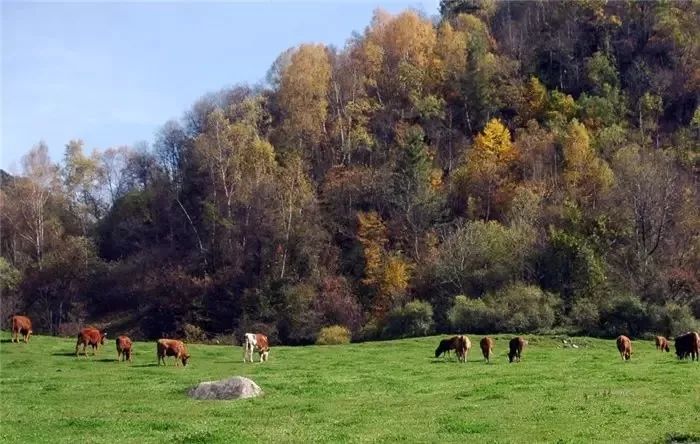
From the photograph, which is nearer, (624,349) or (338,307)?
(624,349)

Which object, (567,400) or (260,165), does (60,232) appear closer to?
(260,165)

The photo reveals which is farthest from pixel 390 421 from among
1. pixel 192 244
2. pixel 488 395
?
pixel 192 244

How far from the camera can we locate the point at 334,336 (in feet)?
212

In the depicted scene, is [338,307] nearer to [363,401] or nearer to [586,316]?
[586,316]

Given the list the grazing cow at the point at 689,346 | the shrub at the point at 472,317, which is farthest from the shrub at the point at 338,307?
the grazing cow at the point at 689,346

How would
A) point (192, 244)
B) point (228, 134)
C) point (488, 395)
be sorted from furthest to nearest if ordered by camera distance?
point (192, 244) < point (228, 134) < point (488, 395)

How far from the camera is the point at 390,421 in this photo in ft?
66.7

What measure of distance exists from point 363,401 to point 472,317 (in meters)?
33.7

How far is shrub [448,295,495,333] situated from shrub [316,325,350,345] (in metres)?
9.64

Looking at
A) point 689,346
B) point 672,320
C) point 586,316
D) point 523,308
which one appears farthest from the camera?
point 523,308

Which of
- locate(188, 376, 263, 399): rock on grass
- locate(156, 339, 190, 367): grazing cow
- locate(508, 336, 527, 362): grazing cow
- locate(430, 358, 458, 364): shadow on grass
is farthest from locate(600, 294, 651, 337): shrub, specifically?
locate(188, 376, 263, 399): rock on grass

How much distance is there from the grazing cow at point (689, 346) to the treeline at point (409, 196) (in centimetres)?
1788

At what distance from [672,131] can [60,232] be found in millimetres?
68340

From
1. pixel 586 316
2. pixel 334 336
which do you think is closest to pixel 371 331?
pixel 334 336
